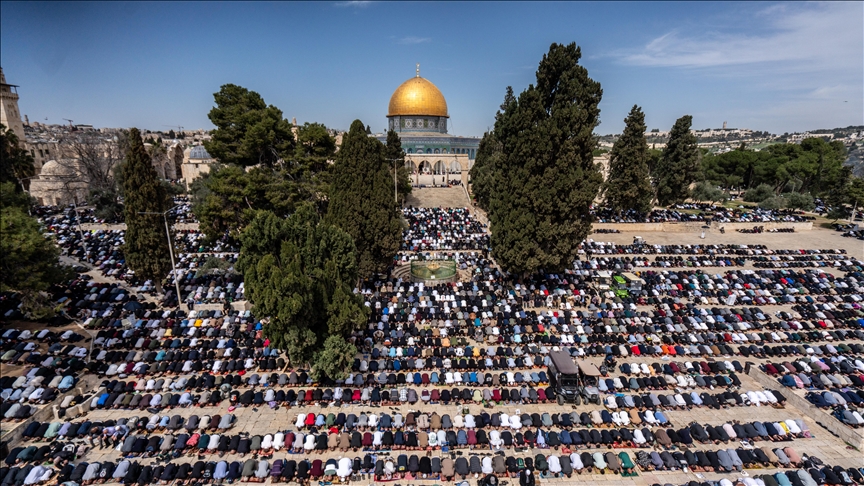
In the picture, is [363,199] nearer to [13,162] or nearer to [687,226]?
[687,226]

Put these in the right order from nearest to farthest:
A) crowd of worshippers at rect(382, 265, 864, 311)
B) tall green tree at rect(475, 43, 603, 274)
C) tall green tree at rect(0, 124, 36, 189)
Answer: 1. tall green tree at rect(475, 43, 603, 274)
2. crowd of worshippers at rect(382, 265, 864, 311)
3. tall green tree at rect(0, 124, 36, 189)

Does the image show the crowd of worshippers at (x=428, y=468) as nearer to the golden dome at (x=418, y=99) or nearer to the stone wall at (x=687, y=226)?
the stone wall at (x=687, y=226)

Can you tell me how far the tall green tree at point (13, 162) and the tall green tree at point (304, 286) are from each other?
38373 mm

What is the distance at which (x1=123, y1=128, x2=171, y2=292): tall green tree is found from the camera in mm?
20125

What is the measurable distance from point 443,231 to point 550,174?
14.2m

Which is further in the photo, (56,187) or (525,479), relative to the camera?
(56,187)

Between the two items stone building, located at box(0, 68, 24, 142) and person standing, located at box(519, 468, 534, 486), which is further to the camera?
stone building, located at box(0, 68, 24, 142)

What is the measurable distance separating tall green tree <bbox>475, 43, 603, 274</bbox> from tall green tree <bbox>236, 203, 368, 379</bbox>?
1078 cm

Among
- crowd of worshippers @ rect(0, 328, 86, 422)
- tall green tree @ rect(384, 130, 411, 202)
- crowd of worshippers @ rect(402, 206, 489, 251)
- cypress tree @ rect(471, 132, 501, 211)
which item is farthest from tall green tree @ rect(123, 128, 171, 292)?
cypress tree @ rect(471, 132, 501, 211)

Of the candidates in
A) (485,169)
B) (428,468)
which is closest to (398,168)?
(485,169)

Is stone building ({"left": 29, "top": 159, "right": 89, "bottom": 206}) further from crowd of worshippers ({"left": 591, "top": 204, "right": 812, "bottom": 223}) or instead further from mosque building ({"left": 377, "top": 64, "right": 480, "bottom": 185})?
crowd of worshippers ({"left": 591, "top": 204, "right": 812, "bottom": 223})

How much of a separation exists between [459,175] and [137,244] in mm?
46787

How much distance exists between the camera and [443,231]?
35125mm

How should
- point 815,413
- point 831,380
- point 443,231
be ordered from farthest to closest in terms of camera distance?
point 443,231 → point 831,380 → point 815,413
